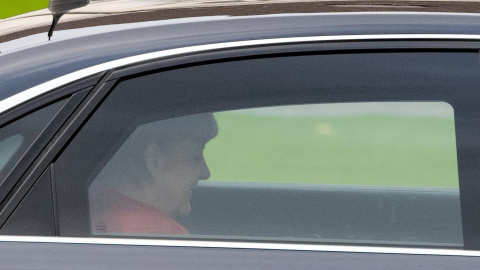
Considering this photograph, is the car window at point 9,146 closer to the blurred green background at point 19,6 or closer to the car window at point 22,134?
the car window at point 22,134

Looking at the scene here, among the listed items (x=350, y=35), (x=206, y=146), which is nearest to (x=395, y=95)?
(x=350, y=35)

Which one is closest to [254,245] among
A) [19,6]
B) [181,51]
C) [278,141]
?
[278,141]

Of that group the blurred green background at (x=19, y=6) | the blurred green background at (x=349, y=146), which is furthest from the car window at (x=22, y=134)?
the blurred green background at (x=19, y=6)

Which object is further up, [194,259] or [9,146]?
[9,146]

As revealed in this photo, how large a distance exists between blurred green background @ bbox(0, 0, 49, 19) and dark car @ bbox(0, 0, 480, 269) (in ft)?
21.6

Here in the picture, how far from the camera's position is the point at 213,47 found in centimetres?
177

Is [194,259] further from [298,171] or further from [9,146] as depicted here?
[9,146]

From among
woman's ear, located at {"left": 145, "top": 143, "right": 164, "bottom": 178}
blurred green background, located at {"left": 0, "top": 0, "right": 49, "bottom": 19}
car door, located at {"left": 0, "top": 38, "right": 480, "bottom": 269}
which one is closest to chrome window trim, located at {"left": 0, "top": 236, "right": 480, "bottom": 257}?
car door, located at {"left": 0, "top": 38, "right": 480, "bottom": 269}

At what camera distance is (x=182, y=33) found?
1.80 metres

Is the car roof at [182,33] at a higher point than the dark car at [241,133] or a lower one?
higher

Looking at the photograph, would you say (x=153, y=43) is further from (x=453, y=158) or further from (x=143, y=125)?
(x=453, y=158)

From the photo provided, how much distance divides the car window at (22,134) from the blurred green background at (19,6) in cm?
664

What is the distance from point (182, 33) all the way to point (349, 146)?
1.66ft

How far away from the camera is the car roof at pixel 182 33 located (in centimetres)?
177
